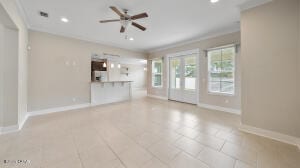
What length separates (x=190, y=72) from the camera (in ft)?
18.4

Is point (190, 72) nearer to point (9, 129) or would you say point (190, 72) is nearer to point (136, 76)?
point (9, 129)

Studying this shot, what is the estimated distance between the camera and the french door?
5434mm

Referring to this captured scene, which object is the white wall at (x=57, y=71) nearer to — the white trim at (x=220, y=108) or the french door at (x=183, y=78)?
the french door at (x=183, y=78)

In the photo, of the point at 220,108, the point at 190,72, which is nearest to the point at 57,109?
the point at 190,72

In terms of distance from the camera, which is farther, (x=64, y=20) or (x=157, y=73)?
(x=157, y=73)

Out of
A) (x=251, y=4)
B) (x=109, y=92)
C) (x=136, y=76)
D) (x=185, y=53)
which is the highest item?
(x=251, y=4)

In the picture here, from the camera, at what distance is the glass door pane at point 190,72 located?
17.9 ft

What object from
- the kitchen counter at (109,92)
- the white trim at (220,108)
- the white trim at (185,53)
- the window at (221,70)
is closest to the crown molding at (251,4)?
the window at (221,70)

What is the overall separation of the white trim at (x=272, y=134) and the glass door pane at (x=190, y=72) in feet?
9.21

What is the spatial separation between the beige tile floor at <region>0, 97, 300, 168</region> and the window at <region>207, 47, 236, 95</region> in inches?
64.3

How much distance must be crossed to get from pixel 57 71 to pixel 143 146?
13.5 ft

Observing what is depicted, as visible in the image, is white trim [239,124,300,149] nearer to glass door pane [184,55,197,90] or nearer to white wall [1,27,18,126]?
glass door pane [184,55,197,90]

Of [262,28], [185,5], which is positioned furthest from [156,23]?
[262,28]

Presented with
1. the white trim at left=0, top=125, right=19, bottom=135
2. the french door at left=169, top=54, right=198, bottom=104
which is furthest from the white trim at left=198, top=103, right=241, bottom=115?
the white trim at left=0, top=125, right=19, bottom=135
